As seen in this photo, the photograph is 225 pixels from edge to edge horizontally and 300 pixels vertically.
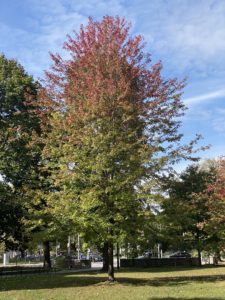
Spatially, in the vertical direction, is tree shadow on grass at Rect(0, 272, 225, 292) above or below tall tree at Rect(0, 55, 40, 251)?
below

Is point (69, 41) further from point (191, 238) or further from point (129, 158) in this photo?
point (191, 238)

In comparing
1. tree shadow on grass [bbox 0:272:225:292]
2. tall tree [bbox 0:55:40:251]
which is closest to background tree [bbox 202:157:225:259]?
tree shadow on grass [bbox 0:272:225:292]

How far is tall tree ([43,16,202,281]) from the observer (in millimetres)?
18688

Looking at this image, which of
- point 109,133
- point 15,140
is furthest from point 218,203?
point 15,140

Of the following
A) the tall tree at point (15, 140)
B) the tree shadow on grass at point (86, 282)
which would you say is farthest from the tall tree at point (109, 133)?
the tall tree at point (15, 140)

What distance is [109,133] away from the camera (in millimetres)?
19047

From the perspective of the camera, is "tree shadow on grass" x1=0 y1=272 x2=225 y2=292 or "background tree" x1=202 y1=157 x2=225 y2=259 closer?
"tree shadow on grass" x1=0 y1=272 x2=225 y2=292

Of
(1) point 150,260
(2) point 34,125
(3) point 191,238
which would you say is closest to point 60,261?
(1) point 150,260

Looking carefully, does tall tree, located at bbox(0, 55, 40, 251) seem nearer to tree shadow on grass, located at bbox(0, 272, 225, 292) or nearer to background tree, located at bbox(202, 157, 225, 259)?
tree shadow on grass, located at bbox(0, 272, 225, 292)

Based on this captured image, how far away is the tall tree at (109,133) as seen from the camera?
18.7 meters

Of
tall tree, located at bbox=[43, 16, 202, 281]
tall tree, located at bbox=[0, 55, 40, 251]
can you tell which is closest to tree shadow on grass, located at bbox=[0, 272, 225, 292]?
tall tree, located at bbox=[43, 16, 202, 281]

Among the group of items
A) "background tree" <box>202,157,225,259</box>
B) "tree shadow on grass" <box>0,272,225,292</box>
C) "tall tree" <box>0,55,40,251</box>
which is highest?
"tall tree" <box>0,55,40,251</box>

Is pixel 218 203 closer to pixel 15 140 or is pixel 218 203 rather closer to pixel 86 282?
pixel 86 282

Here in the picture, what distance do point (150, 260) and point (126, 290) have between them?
29.1 meters
